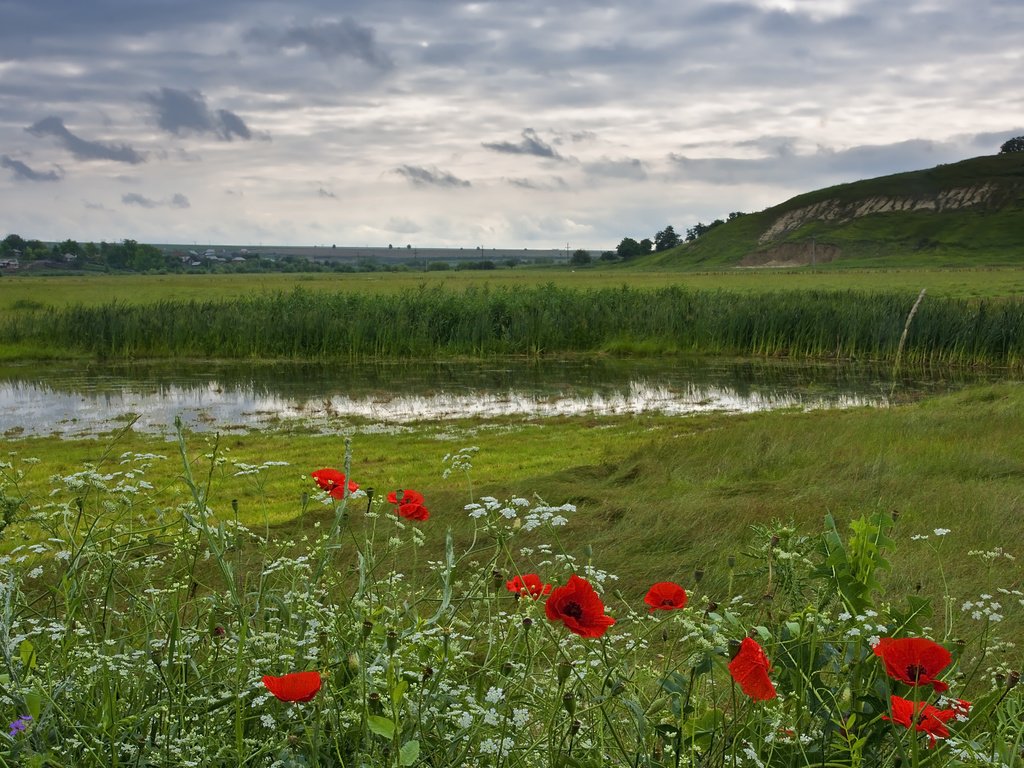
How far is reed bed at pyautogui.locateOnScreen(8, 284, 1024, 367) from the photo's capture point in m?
18.3

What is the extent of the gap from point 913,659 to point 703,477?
507 cm

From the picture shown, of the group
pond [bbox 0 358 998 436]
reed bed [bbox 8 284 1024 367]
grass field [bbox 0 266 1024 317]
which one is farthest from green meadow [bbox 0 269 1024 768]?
grass field [bbox 0 266 1024 317]

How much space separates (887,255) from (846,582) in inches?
4013

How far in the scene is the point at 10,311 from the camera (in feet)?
87.2

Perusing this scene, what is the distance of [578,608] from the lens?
167 centimetres

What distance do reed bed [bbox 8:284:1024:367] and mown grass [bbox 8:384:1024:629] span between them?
7.96 metres

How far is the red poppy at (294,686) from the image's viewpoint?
1.39 meters

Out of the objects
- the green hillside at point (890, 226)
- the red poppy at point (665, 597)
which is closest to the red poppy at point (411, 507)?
the red poppy at point (665, 597)

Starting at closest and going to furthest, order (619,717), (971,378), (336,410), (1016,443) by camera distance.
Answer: (619,717) < (1016,443) < (336,410) < (971,378)

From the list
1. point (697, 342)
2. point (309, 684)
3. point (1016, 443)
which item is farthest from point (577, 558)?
point (697, 342)

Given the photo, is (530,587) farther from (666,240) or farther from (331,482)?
(666,240)

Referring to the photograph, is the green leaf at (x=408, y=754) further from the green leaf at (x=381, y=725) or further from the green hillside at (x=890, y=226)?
the green hillside at (x=890, y=226)

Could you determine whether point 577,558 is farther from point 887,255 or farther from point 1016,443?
point 887,255

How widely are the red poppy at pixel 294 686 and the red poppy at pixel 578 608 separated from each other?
1.46ft
